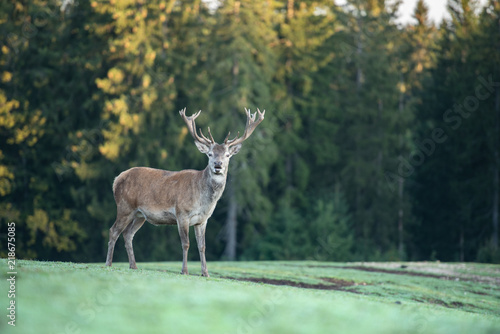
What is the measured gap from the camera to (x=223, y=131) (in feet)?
132

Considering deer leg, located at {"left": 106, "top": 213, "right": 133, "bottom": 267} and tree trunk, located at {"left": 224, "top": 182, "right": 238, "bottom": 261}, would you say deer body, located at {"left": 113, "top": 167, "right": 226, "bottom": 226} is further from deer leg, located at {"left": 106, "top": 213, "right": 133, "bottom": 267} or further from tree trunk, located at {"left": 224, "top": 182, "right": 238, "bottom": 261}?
tree trunk, located at {"left": 224, "top": 182, "right": 238, "bottom": 261}

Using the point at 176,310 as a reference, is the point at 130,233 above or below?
above

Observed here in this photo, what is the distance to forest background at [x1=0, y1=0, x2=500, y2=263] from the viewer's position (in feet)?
128

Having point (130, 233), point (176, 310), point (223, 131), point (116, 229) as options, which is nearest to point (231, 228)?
point (223, 131)

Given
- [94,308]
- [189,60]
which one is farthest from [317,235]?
[94,308]

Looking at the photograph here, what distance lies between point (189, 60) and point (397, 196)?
1613 centimetres

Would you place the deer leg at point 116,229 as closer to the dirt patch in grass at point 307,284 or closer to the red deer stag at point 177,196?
Answer: the red deer stag at point 177,196

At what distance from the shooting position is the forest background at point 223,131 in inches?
1531

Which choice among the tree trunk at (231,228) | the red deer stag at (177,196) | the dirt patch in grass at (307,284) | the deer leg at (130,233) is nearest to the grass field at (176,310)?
the red deer stag at (177,196)

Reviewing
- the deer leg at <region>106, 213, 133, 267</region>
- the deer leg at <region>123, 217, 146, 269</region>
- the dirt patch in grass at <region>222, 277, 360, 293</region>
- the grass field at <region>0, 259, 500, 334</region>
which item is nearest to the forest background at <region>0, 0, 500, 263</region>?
the dirt patch in grass at <region>222, 277, 360, 293</region>

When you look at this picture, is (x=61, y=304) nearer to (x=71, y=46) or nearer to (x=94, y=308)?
(x=94, y=308)

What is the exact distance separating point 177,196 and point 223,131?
83.8 ft

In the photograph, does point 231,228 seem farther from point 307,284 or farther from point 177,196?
point 177,196

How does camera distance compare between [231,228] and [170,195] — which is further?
[231,228]
